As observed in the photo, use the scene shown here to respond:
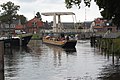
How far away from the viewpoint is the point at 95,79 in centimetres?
3073

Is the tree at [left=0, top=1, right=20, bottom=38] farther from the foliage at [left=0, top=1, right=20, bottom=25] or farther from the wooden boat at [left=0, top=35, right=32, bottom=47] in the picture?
the wooden boat at [left=0, top=35, right=32, bottom=47]

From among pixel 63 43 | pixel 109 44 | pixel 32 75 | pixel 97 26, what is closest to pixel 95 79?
pixel 32 75

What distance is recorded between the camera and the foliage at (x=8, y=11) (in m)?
167

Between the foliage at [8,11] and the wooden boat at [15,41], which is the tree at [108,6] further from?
the foliage at [8,11]

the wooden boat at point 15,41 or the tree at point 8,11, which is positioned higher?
the tree at point 8,11

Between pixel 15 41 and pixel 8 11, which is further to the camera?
pixel 8 11

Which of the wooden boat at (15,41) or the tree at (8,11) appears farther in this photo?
the tree at (8,11)

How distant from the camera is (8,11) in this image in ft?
550

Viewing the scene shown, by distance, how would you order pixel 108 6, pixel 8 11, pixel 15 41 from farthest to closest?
pixel 8 11
pixel 15 41
pixel 108 6

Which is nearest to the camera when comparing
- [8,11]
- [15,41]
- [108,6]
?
[108,6]

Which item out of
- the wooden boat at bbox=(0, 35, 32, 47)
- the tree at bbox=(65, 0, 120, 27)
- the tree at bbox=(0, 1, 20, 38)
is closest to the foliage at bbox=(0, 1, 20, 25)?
the tree at bbox=(0, 1, 20, 38)

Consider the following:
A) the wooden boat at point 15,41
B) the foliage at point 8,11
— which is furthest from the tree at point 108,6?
the foliage at point 8,11

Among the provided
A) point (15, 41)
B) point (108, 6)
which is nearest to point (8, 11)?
point (15, 41)

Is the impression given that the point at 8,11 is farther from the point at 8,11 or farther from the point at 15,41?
the point at 15,41
